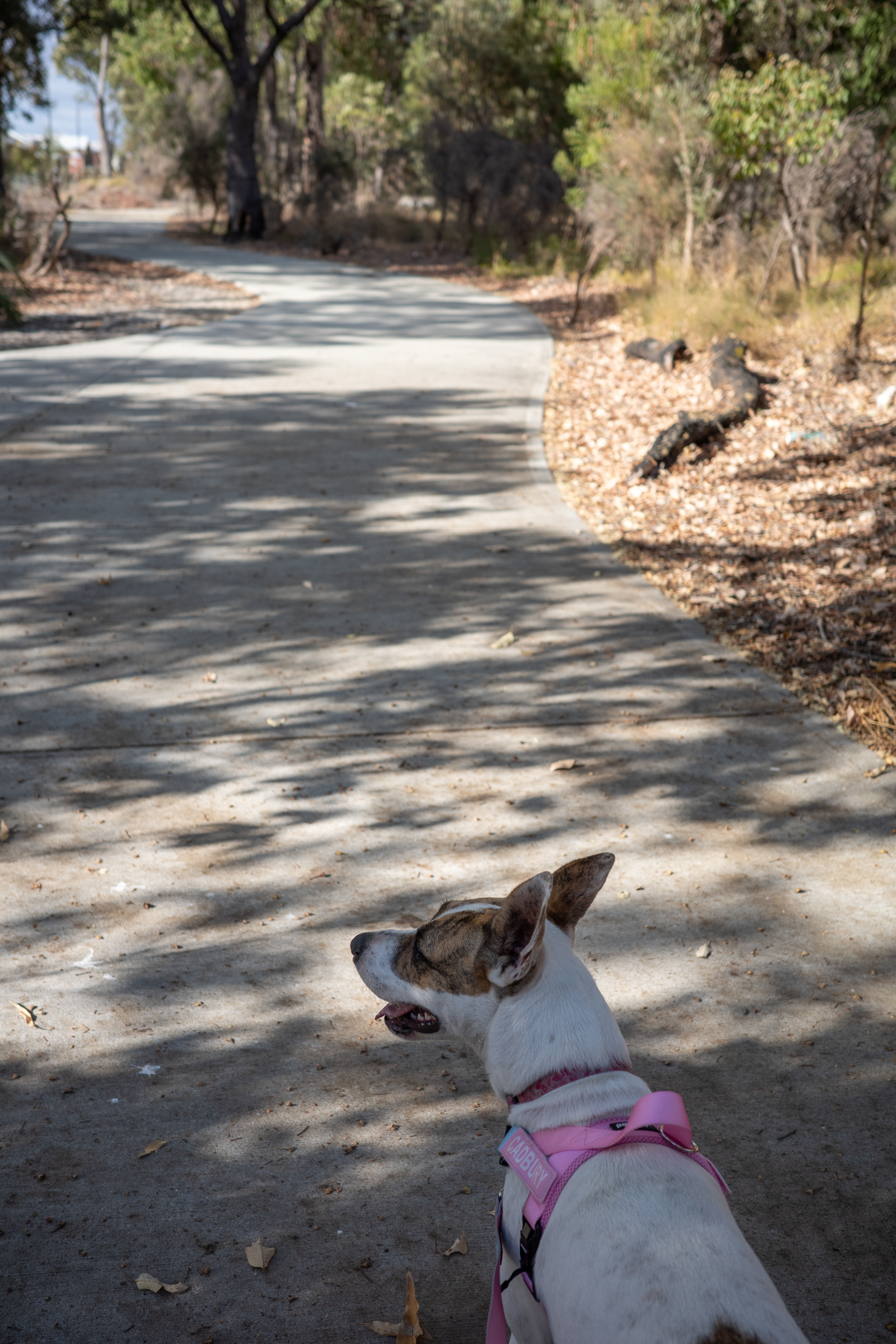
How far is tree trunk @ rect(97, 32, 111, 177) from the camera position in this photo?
64625 millimetres

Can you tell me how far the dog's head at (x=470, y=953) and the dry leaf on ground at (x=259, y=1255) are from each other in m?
0.62

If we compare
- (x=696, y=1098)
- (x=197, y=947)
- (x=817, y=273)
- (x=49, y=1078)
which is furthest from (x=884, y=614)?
(x=817, y=273)

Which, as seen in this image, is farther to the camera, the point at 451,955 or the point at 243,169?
the point at 243,169

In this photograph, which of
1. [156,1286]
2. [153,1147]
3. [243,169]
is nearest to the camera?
[156,1286]

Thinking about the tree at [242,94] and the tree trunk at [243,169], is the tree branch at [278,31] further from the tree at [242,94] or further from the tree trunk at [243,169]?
the tree trunk at [243,169]

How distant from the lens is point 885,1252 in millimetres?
2512

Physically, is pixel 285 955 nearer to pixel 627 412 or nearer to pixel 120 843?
A: pixel 120 843

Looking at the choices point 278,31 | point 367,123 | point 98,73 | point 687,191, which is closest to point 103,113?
point 98,73

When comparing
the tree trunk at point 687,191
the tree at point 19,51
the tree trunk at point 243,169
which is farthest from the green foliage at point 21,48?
the tree trunk at point 687,191

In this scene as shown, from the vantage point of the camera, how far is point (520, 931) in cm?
207

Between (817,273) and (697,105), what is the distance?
11.3ft

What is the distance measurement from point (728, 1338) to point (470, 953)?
0.86m

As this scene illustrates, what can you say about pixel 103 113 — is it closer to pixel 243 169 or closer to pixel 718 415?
pixel 243 169

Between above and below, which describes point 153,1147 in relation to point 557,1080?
below
